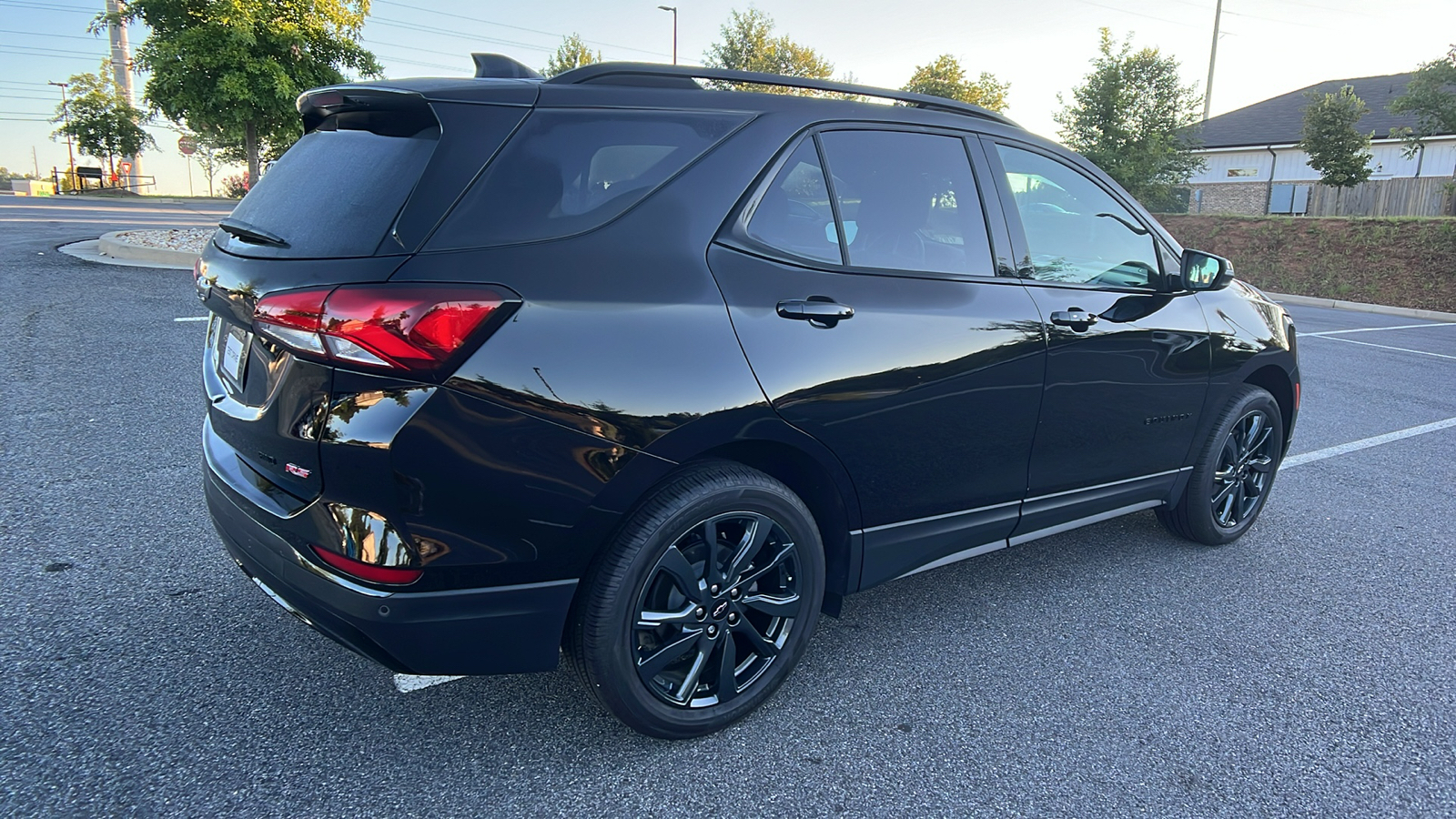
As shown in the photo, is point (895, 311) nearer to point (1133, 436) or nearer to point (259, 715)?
point (1133, 436)

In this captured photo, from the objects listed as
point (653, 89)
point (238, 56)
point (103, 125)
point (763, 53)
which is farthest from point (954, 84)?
point (103, 125)

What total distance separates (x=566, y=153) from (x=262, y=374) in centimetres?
92

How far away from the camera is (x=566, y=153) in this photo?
219cm

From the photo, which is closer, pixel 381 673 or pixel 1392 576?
pixel 381 673

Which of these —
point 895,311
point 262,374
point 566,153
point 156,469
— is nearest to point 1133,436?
point 895,311

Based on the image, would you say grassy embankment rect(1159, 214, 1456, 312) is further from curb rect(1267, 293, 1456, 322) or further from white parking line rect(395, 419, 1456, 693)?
white parking line rect(395, 419, 1456, 693)

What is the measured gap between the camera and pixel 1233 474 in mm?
4016

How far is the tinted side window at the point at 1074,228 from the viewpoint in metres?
3.15

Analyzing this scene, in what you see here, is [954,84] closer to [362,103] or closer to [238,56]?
[238,56]

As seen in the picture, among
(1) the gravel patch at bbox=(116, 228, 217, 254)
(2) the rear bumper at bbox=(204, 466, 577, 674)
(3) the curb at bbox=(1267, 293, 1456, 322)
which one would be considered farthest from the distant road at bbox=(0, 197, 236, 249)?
(3) the curb at bbox=(1267, 293, 1456, 322)

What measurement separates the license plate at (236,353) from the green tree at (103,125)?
62.2m

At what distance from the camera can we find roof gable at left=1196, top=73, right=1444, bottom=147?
115 ft

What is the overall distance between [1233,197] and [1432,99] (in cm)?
1496

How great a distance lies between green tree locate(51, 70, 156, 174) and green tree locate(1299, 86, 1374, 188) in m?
59.2
